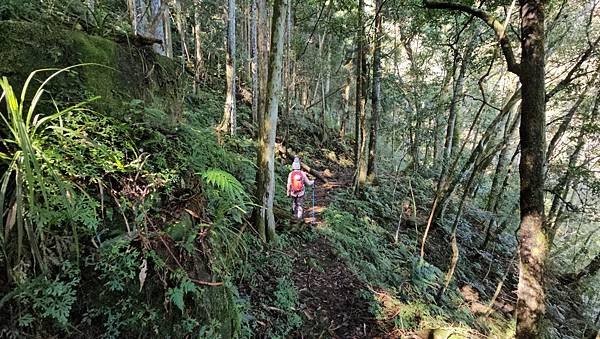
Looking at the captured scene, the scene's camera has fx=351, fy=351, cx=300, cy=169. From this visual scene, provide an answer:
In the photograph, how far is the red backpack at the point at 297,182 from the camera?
7.10m

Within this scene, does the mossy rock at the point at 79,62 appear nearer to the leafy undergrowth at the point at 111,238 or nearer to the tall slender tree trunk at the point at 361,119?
the leafy undergrowth at the point at 111,238

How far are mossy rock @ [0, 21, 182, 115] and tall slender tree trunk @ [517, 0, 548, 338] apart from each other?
13.9 ft

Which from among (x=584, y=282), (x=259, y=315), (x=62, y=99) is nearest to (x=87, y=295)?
(x=62, y=99)

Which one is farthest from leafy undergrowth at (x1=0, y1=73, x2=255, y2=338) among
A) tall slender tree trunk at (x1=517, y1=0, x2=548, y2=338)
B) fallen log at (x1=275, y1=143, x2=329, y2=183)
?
fallen log at (x1=275, y1=143, x2=329, y2=183)

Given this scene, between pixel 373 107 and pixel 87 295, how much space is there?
9.94m

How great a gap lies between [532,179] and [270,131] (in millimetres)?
3321

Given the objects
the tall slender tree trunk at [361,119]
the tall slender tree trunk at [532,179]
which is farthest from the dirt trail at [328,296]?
the tall slender tree trunk at [361,119]

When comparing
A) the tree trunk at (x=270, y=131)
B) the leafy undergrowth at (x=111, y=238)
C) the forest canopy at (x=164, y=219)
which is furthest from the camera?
the tree trunk at (x=270, y=131)

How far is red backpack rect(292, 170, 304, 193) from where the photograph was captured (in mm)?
7098

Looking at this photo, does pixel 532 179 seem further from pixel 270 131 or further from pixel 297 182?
pixel 297 182

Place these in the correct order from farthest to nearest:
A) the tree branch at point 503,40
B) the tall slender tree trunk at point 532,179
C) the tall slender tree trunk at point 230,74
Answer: the tall slender tree trunk at point 230,74 < the tree branch at point 503,40 < the tall slender tree trunk at point 532,179

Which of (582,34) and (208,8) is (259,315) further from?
(208,8)

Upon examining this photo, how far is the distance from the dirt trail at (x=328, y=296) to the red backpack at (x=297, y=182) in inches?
41.7

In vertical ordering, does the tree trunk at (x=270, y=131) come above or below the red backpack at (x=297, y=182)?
above
